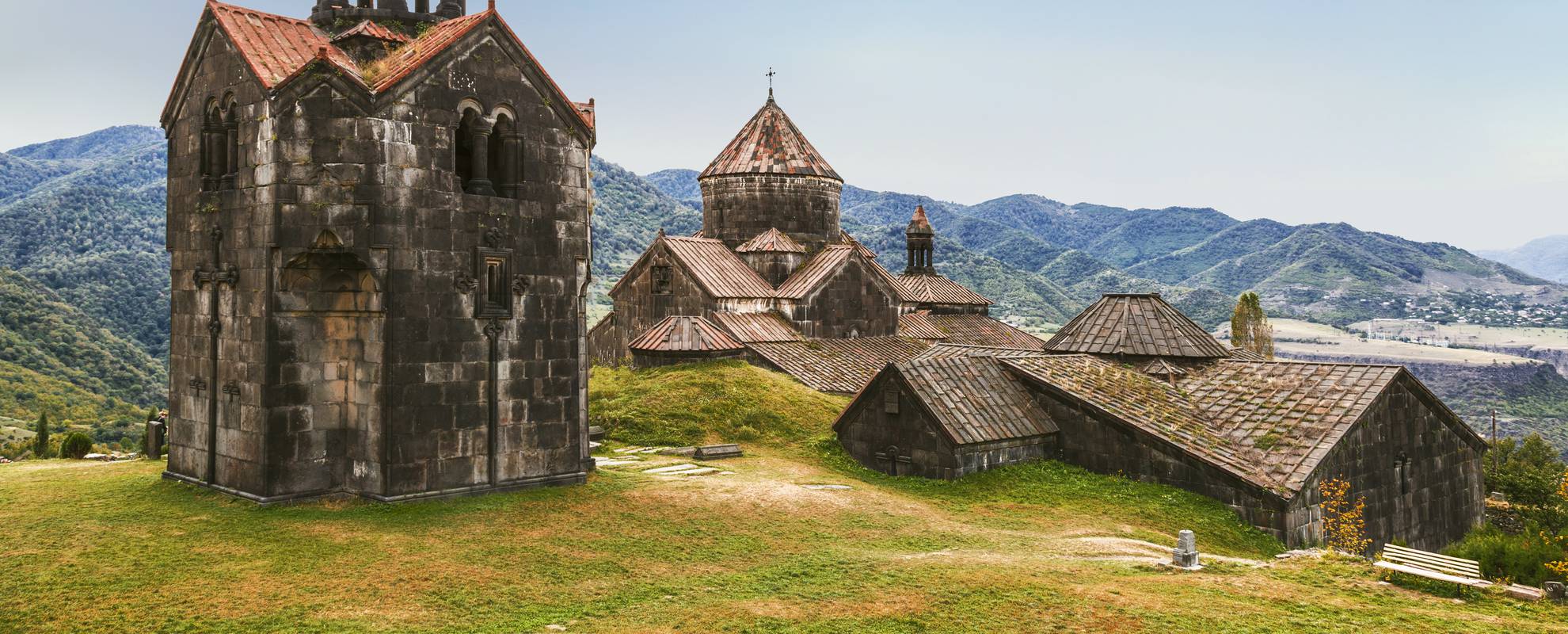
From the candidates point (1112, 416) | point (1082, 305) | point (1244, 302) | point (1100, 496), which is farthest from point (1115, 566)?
point (1082, 305)

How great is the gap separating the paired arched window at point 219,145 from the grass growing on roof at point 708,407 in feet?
30.0

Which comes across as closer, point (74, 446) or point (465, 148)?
point (465, 148)

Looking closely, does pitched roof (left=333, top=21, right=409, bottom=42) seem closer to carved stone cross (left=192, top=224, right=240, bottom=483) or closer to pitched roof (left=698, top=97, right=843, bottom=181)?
carved stone cross (left=192, top=224, right=240, bottom=483)

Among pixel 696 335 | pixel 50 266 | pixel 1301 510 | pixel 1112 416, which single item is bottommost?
pixel 1301 510

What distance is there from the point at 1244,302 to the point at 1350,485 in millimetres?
17648

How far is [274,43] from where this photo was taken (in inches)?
558

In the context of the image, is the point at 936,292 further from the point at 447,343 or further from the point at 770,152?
the point at 447,343

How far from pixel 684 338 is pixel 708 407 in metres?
3.40

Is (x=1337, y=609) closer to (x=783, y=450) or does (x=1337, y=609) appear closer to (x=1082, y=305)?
(x=783, y=450)

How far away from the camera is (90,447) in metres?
20.4

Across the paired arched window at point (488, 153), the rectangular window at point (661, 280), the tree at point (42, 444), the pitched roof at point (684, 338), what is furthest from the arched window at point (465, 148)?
the rectangular window at point (661, 280)

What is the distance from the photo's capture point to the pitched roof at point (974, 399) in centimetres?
1770

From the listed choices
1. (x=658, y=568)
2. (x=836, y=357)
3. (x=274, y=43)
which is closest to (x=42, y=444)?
(x=274, y=43)

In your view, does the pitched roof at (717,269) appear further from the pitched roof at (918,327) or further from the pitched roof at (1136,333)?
the pitched roof at (1136,333)
